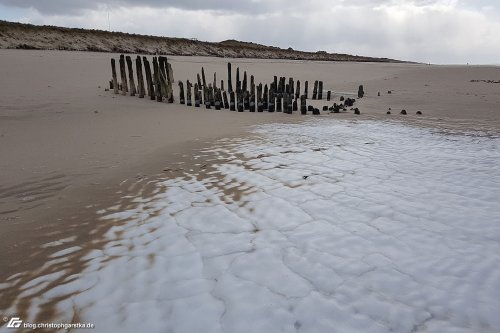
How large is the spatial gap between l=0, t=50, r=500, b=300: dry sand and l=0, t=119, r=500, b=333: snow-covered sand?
48 centimetres

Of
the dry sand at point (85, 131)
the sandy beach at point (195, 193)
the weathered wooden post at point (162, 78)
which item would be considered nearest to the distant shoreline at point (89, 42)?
the dry sand at point (85, 131)

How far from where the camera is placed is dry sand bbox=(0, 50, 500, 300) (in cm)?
342

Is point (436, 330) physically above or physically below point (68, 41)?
below

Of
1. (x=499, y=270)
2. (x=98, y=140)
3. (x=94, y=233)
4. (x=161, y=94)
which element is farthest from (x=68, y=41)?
(x=499, y=270)

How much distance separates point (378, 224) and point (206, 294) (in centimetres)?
160

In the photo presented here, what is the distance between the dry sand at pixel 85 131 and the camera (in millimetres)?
3422

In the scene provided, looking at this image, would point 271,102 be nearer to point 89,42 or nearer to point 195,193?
point 195,193

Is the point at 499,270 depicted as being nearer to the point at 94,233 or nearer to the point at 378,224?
the point at 378,224

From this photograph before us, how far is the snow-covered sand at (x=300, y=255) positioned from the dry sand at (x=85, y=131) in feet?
1.59

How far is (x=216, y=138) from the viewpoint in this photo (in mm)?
6508

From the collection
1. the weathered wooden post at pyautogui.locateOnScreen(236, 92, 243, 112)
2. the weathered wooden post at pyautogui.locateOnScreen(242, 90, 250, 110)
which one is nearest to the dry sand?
the weathered wooden post at pyautogui.locateOnScreen(236, 92, 243, 112)

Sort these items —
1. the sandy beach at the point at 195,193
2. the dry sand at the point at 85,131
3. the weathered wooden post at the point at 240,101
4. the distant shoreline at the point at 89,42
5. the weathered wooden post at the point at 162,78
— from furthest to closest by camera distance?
the distant shoreline at the point at 89,42, the weathered wooden post at the point at 162,78, the weathered wooden post at the point at 240,101, the dry sand at the point at 85,131, the sandy beach at the point at 195,193

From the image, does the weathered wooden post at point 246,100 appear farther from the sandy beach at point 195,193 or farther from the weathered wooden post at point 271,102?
the sandy beach at point 195,193

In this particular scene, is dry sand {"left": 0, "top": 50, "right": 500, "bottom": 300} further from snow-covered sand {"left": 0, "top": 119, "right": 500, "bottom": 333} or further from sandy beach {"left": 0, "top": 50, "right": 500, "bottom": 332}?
snow-covered sand {"left": 0, "top": 119, "right": 500, "bottom": 333}
